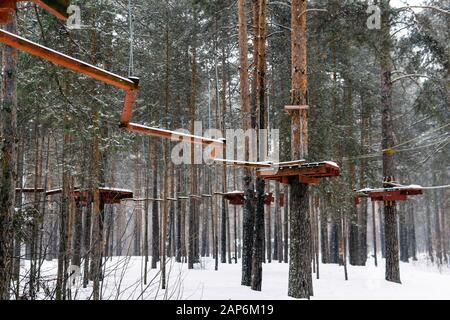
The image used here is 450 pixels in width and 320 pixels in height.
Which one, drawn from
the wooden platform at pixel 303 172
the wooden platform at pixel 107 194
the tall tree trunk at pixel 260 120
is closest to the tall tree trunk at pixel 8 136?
the wooden platform at pixel 303 172

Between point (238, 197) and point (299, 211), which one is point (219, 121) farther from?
point (299, 211)

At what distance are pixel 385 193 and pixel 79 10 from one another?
11406 mm

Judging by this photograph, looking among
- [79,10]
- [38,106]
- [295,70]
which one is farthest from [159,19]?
[295,70]

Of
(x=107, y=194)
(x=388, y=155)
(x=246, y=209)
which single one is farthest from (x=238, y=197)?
(x=388, y=155)

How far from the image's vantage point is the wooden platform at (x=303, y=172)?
8.58 meters

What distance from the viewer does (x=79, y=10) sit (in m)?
11.8

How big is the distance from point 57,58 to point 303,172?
6723 mm

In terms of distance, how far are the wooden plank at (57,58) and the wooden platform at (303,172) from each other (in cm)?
592

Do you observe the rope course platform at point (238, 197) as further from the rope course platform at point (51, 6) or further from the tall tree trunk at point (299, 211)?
the rope course platform at point (51, 6)

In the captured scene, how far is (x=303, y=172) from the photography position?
8984 mm

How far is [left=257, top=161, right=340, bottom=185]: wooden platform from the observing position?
858 centimetres

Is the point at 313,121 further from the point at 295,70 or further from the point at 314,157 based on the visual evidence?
the point at 295,70

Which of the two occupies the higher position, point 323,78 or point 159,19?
point 159,19

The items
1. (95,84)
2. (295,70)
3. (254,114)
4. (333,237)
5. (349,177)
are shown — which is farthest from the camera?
(333,237)
